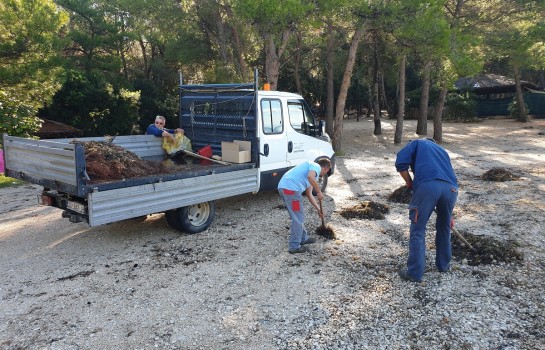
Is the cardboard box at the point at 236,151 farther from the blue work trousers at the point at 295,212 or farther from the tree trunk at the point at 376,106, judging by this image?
the tree trunk at the point at 376,106

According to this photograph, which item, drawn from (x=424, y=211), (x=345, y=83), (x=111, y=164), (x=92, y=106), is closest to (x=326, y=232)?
(x=424, y=211)

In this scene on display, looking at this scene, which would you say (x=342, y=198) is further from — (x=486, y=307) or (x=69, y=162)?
(x=69, y=162)

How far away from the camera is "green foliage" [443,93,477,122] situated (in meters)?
32.0

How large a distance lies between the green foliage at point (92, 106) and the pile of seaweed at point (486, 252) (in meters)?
16.0

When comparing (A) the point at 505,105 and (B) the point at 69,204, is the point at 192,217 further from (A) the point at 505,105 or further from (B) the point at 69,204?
(A) the point at 505,105

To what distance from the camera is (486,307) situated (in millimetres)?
4266

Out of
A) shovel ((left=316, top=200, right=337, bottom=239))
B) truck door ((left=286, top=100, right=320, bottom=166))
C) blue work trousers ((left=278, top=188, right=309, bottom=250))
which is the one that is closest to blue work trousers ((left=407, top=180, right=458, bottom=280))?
blue work trousers ((left=278, top=188, right=309, bottom=250))

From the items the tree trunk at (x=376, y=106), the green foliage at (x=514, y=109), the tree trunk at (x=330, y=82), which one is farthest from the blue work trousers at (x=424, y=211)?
the green foliage at (x=514, y=109)

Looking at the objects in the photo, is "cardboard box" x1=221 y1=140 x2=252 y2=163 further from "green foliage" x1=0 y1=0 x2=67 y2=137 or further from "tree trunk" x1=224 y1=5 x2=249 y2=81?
"tree trunk" x1=224 y1=5 x2=249 y2=81

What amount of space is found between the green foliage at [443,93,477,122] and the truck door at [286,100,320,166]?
27.1m

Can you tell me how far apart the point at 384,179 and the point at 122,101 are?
12.5 meters

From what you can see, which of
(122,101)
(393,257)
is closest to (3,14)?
(122,101)

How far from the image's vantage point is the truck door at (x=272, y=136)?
24.6ft

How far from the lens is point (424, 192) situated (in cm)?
475
